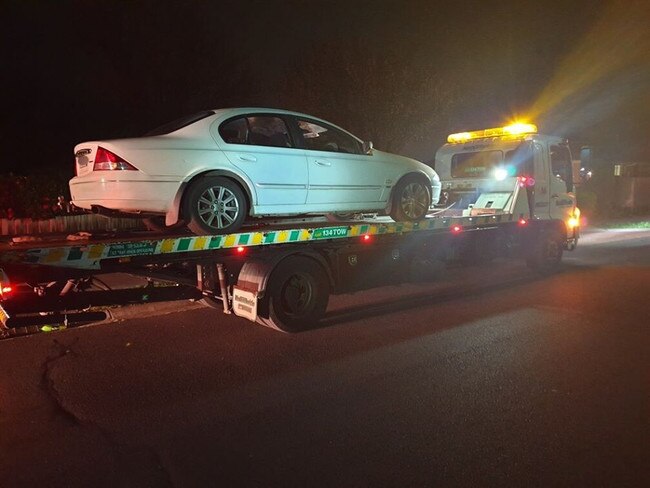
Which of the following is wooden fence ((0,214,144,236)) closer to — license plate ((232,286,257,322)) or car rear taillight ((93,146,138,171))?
license plate ((232,286,257,322))

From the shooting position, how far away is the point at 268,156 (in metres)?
6.25

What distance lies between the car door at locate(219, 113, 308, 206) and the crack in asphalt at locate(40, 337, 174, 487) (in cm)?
277

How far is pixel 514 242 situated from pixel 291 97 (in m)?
9.18

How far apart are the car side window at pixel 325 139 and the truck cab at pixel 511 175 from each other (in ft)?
12.0

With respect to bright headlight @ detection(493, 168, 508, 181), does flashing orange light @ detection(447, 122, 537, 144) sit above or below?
above

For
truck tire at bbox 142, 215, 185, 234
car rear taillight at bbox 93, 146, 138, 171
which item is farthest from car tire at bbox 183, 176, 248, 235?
car rear taillight at bbox 93, 146, 138, 171

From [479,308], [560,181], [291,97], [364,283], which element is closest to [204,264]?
[364,283]

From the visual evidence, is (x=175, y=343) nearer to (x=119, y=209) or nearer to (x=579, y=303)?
(x=119, y=209)

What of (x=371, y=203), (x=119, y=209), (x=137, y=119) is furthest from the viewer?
(x=137, y=119)

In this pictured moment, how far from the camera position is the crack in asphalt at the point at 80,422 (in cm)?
359

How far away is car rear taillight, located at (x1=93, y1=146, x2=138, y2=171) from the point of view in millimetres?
5375

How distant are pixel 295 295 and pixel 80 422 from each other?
3.04 meters

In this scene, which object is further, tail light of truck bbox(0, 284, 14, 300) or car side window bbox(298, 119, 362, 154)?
car side window bbox(298, 119, 362, 154)

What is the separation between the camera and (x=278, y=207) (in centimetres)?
640
